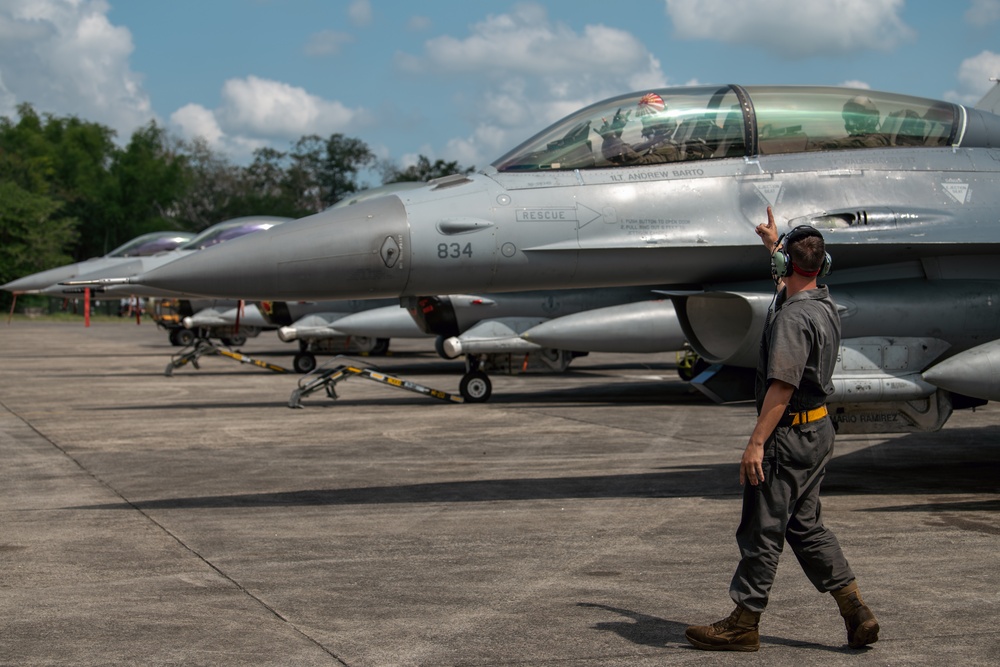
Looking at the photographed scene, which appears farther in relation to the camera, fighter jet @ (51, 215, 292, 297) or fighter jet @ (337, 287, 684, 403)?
fighter jet @ (51, 215, 292, 297)

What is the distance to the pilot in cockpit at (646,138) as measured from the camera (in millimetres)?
8672

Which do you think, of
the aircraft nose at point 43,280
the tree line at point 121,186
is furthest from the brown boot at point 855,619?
the tree line at point 121,186

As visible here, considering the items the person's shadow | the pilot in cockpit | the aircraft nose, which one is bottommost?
the person's shadow

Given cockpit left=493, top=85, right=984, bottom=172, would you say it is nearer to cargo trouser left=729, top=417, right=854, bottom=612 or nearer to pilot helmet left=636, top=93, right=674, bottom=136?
pilot helmet left=636, top=93, right=674, bottom=136

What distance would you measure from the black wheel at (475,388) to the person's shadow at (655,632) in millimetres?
10668

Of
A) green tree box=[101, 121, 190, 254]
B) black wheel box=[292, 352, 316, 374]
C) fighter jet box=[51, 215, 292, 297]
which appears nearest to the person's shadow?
fighter jet box=[51, 215, 292, 297]

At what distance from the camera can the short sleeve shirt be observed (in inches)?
176

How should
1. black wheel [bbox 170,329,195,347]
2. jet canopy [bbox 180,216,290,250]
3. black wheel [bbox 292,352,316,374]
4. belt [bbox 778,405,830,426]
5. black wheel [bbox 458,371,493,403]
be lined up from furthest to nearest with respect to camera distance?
black wheel [bbox 170,329,195,347] → jet canopy [bbox 180,216,290,250] → black wheel [bbox 292,352,316,374] → black wheel [bbox 458,371,493,403] → belt [bbox 778,405,830,426]

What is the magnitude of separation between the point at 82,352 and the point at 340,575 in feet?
87.5

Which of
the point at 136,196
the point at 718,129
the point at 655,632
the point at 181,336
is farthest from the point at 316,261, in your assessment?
the point at 136,196

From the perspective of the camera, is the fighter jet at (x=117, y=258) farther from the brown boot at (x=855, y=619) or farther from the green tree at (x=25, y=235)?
the green tree at (x=25, y=235)

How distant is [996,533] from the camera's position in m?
6.71

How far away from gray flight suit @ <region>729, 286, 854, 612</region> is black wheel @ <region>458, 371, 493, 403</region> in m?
11.2

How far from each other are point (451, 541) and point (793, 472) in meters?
2.59
